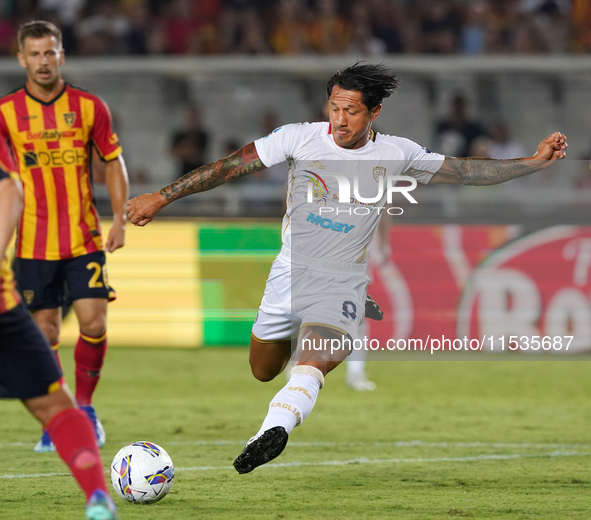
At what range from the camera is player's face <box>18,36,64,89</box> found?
5734 millimetres

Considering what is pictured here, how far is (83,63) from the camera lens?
13609 mm

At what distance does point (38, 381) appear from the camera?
341cm

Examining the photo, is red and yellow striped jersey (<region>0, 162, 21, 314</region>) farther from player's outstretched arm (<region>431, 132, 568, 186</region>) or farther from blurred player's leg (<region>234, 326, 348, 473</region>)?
player's outstretched arm (<region>431, 132, 568, 186</region>)

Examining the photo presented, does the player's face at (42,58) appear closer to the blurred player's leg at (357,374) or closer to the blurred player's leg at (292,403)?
the blurred player's leg at (292,403)

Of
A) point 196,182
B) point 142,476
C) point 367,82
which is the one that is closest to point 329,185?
point 367,82

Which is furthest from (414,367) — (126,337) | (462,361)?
(126,337)

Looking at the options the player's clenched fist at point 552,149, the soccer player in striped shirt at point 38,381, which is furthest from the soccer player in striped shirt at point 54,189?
the player's clenched fist at point 552,149

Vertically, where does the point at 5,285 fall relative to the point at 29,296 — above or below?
above

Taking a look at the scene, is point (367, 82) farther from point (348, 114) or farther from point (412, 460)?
point (412, 460)

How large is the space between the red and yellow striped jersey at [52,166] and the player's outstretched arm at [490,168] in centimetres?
232

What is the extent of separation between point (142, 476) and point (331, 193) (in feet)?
5.56

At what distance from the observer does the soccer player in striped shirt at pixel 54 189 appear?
230 inches

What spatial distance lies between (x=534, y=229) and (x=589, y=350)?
1.48 metres

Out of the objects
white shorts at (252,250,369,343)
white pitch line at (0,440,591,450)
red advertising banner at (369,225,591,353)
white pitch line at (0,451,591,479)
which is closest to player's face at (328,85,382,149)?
white shorts at (252,250,369,343)
